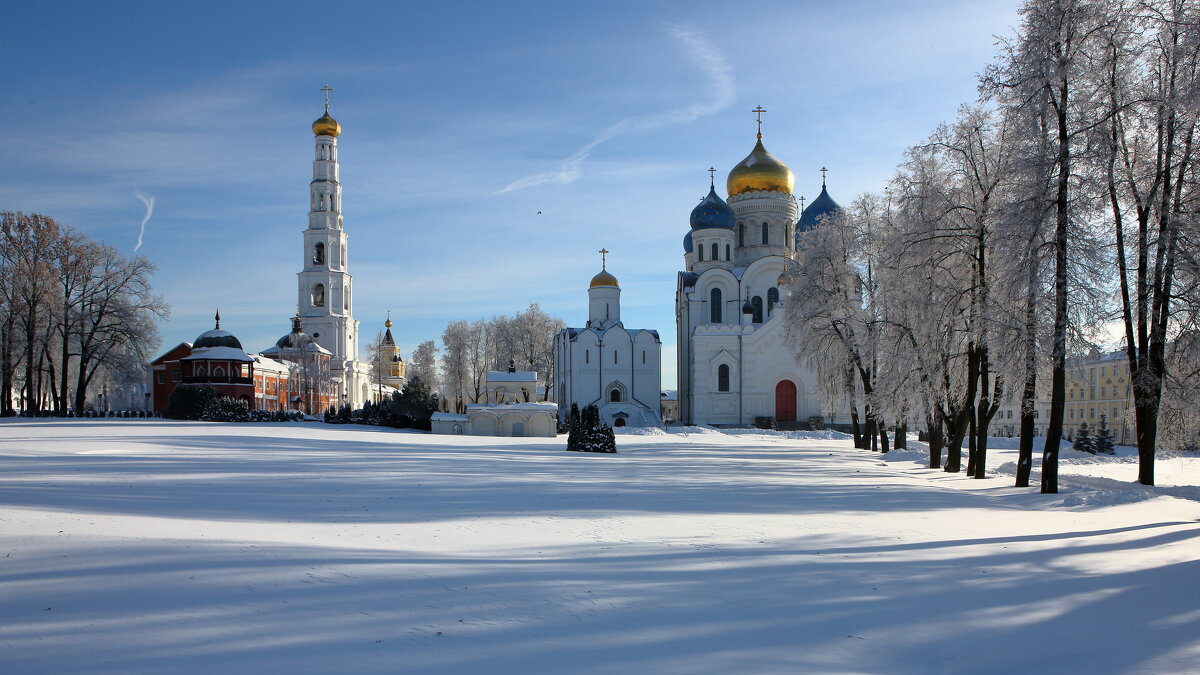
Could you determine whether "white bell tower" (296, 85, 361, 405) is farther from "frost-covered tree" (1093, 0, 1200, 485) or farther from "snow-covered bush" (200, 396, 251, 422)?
"frost-covered tree" (1093, 0, 1200, 485)

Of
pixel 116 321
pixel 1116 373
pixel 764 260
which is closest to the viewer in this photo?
pixel 116 321

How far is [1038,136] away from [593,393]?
149 ft

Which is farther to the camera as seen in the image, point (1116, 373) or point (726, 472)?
point (1116, 373)

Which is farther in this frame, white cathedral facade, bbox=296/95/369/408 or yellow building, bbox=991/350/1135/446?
white cathedral facade, bbox=296/95/369/408

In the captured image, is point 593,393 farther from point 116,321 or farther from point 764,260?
point 116,321

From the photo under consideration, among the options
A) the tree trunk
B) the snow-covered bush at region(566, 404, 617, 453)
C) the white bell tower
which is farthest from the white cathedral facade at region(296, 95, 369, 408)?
the tree trunk

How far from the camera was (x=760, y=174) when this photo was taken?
61.5 metres

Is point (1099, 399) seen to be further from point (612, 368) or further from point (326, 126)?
point (326, 126)

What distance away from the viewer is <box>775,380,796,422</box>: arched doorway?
55.7 metres

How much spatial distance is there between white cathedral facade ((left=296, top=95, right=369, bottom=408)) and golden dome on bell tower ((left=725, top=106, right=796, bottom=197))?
117 ft

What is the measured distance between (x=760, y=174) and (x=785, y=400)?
671 inches

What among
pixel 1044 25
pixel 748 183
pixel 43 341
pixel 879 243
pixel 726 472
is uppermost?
pixel 748 183

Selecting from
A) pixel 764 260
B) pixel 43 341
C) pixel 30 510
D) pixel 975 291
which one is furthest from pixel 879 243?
pixel 43 341

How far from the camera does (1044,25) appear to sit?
15633 mm
